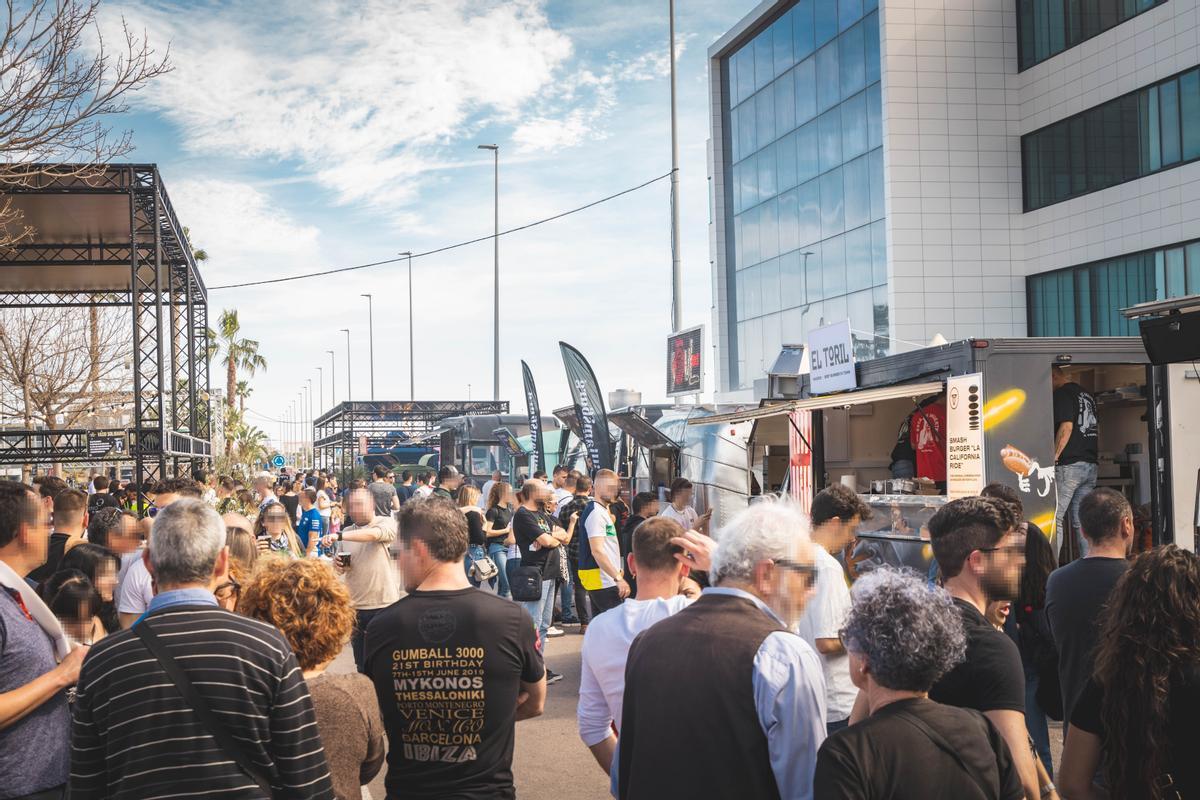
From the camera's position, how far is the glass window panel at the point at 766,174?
32531 mm

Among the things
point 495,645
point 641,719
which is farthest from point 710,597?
point 495,645

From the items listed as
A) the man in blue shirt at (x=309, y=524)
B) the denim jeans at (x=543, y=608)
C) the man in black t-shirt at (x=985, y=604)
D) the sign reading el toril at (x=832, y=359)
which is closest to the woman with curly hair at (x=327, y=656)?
the man in black t-shirt at (x=985, y=604)

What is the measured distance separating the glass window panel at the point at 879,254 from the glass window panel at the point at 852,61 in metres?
3.96

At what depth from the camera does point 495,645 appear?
3.61 m

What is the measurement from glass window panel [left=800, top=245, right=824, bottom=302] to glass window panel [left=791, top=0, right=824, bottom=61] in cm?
585

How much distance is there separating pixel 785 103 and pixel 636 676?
30918 millimetres

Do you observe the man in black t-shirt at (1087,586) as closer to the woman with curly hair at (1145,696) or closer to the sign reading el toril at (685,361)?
the woman with curly hair at (1145,696)

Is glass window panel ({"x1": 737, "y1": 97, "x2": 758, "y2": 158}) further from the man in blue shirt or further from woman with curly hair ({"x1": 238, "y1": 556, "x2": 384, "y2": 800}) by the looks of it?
woman with curly hair ({"x1": 238, "y1": 556, "x2": 384, "y2": 800})

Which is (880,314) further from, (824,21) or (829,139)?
(824,21)

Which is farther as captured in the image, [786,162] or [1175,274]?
[786,162]

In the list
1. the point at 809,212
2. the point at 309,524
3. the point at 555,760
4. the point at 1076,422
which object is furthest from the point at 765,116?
the point at 555,760

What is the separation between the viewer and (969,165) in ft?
87.8

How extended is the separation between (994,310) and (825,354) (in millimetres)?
17190

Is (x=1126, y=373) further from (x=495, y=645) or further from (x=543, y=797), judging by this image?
(x=495, y=645)
